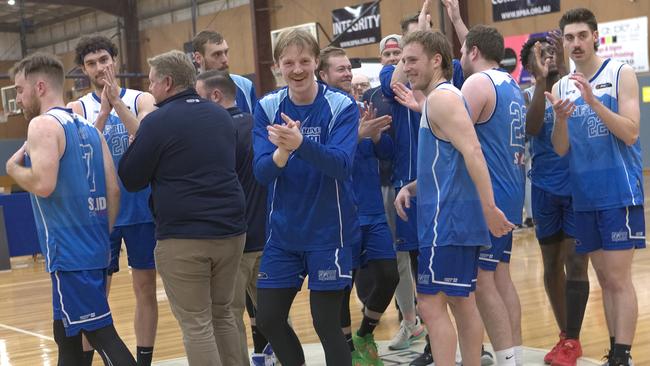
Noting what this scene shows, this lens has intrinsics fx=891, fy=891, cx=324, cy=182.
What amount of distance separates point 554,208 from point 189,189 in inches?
91.5

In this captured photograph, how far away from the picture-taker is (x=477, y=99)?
4.24 metres

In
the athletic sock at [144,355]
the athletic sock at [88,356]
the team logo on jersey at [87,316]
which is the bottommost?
the athletic sock at [144,355]

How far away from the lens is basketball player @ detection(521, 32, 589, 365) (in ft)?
16.2

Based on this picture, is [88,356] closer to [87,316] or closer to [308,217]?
[87,316]

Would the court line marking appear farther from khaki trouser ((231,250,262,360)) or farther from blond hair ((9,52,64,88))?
blond hair ((9,52,64,88))

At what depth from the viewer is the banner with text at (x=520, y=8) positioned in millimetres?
17359

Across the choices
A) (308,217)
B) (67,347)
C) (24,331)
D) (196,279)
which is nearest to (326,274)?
(308,217)

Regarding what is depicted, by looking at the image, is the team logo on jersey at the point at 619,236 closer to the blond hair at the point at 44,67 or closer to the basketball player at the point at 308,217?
the basketball player at the point at 308,217

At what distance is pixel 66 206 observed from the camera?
3.85m

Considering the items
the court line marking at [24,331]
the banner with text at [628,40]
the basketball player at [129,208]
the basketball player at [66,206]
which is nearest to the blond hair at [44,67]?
the basketball player at [66,206]

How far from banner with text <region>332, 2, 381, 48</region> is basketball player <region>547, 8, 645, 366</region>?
49.9 ft

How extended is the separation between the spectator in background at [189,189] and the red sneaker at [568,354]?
1983 mm

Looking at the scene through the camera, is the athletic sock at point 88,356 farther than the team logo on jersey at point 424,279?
Yes

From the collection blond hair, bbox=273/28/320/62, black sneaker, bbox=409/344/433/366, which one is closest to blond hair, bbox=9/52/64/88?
blond hair, bbox=273/28/320/62
